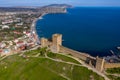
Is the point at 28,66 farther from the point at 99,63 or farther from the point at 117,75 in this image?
the point at 117,75

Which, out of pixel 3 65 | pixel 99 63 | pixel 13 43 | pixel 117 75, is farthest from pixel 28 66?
pixel 13 43

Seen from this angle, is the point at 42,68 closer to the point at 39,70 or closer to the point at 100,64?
the point at 39,70

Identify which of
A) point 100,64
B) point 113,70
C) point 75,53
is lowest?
point 113,70

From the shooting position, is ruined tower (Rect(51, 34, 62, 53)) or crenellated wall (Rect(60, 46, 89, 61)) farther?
ruined tower (Rect(51, 34, 62, 53))

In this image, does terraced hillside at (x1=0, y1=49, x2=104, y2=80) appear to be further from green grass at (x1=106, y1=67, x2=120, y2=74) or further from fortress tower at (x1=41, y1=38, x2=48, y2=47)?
fortress tower at (x1=41, y1=38, x2=48, y2=47)

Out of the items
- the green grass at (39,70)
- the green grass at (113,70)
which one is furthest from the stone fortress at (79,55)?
the green grass at (39,70)

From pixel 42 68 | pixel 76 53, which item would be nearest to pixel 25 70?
pixel 42 68

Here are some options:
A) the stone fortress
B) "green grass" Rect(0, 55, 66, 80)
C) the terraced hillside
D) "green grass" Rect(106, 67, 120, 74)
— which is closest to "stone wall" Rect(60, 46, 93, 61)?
the stone fortress

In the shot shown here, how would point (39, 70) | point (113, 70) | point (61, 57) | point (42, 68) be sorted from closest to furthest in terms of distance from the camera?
point (113, 70)
point (39, 70)
point (42, 68)
point (61, 57)

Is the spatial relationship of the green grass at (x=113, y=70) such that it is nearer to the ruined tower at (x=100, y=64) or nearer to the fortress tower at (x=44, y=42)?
the ruined tower at (x=100, y=64)
